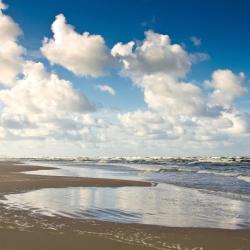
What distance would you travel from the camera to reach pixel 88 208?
15578mm

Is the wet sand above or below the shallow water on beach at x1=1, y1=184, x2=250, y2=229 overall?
below

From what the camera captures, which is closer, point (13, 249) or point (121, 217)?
point (13, 249)

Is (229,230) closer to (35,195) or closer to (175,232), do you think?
(175,232)

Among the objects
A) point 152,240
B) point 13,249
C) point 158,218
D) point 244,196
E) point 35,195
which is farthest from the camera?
point 244,196

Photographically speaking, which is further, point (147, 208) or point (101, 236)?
point (147, 208)

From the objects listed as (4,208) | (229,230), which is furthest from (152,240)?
(4,208)

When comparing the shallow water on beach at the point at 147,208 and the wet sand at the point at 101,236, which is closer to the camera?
the wet sand at the point at 101,236

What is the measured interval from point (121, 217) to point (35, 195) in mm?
7110

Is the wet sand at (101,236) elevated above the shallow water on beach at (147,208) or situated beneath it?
situated beneath

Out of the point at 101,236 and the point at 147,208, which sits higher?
the point at 147,208

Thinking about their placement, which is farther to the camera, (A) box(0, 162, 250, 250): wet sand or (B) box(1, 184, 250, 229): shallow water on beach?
(B) box(1, 184, 250, 229): shallow water on beach

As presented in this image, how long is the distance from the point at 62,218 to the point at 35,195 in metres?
6.86

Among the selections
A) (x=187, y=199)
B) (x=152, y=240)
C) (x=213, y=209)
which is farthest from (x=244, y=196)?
(x=152, y=240)

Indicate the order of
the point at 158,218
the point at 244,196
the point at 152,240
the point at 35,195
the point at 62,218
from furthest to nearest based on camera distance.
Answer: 1. the point at 244,196
2. the point at 35,195
3. the point at 158,218
4. the point at 62,218
5. the point at 152,240
